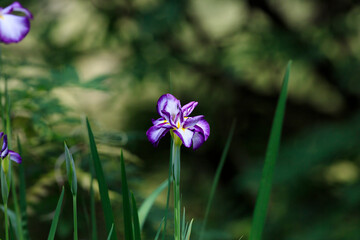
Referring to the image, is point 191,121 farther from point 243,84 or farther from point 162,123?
point 243,84

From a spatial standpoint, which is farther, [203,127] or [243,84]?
[243,84]

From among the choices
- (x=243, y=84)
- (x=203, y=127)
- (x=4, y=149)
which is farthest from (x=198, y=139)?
(x=243, y=84)

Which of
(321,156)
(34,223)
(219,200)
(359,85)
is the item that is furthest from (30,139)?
(359,85)

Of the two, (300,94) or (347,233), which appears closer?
→ (347,233)

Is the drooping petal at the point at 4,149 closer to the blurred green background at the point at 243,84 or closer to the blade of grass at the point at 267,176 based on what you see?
the blade of grass at the point at 267,176

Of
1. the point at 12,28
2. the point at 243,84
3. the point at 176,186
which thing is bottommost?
the point at 176,186

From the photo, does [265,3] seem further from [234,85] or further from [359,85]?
[359,85]
